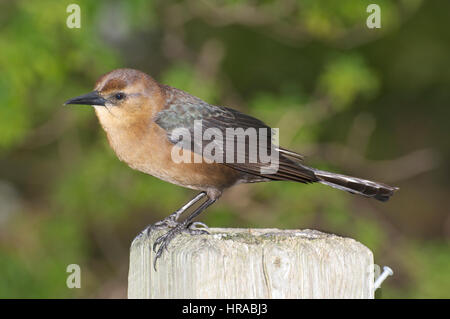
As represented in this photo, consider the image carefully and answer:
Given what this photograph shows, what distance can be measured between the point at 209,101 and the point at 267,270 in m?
3.90

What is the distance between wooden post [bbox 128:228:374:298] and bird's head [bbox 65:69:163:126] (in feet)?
5.06

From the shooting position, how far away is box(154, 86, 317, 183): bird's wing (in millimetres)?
4121

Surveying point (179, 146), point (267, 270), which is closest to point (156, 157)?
point (179, 146)

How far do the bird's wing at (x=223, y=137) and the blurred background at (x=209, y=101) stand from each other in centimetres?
184

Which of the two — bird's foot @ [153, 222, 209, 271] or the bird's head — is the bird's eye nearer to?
the bird's head

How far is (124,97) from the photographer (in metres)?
4.17

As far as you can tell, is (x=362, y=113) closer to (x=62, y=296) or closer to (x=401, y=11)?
(x=401, y=11)

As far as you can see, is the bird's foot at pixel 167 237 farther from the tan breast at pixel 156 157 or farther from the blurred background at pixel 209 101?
the blurred background at pixel 209 101

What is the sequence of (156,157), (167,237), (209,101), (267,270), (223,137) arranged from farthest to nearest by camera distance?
(209,101)
(223,137)
(156,157)
(167,237)
(267,270)

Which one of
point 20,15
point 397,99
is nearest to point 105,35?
point 20,15

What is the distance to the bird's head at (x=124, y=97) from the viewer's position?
4117 millimetres

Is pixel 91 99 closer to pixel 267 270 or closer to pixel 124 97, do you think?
pixel 124 97

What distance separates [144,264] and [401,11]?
5.50 meters

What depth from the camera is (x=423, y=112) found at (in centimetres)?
959
